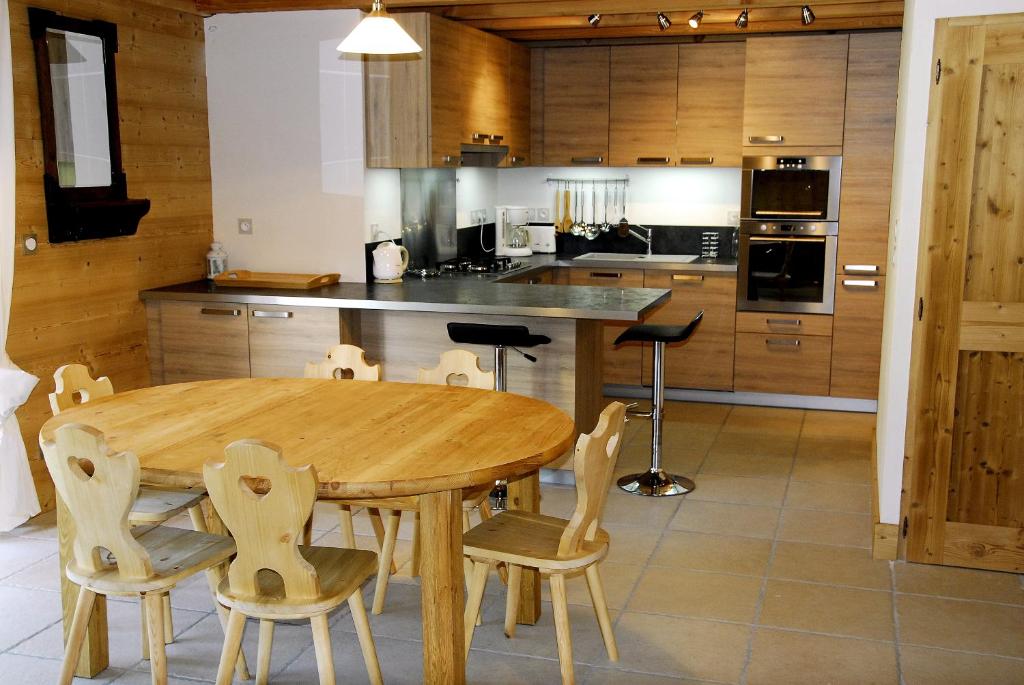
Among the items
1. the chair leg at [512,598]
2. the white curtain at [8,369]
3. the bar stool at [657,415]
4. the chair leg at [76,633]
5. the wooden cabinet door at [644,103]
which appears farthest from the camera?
the wooden cabinet door at [644,103]

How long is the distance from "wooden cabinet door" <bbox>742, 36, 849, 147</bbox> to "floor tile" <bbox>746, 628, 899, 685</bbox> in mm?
3782

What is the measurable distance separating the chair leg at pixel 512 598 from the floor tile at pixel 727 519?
1276mm

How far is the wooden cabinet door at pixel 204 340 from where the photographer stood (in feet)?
17.8

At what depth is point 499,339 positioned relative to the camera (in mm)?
4719

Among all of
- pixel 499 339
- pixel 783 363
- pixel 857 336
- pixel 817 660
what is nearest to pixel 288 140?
pixel 499 339

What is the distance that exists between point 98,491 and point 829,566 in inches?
109

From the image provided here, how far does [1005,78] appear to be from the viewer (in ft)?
12.7

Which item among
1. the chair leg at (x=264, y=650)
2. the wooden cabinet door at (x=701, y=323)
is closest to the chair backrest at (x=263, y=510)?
the chair leg at (x=264, y=650)

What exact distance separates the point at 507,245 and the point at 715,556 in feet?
12.0

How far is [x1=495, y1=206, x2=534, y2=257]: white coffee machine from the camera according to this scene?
294 inches

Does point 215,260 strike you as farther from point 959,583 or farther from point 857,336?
point 959,583

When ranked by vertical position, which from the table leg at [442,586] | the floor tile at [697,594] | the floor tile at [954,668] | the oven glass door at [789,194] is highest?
the oven glass door at [789,194]

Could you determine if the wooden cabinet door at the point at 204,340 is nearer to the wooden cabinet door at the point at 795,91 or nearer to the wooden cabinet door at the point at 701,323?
the wooden cabinet door at the point at 701,323

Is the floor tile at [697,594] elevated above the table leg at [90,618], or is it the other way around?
the table leg at [90,618]
